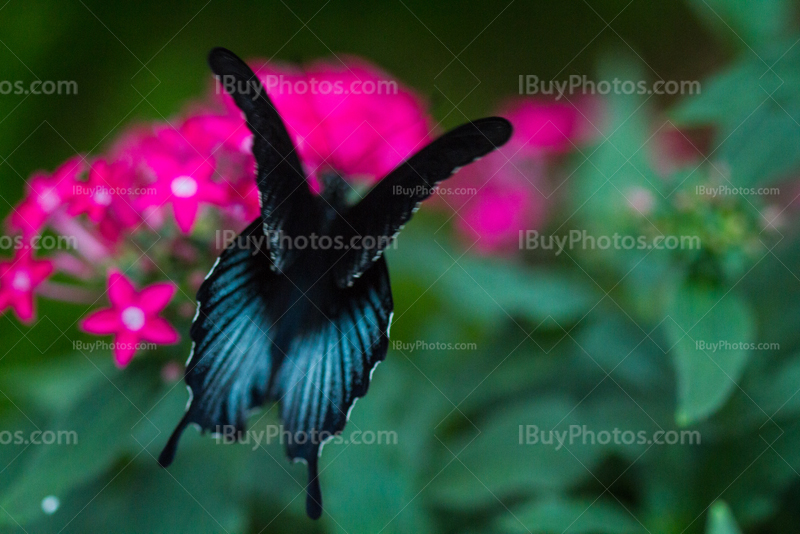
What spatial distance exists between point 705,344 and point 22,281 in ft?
3.69

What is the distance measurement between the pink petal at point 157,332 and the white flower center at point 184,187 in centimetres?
19

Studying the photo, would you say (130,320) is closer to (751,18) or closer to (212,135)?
(212,135)

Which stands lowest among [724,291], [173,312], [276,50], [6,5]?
[173,312]

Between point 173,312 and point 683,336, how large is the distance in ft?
2.86

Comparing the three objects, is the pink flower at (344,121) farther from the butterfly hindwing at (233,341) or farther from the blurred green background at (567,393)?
the butterfly hindwing at (233,341)

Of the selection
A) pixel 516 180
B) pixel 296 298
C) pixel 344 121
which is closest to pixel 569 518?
pixel 296 298

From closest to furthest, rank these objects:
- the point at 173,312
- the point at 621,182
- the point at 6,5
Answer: the point at 173,312 → the point at 621,182 → the point at 6,5

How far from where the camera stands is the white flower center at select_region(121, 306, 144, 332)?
1034mm

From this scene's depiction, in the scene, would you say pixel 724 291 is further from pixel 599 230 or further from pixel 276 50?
pixel 276 50

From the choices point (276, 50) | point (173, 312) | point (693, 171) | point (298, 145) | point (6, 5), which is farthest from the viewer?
point (276, 50)

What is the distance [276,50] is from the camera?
2.73m

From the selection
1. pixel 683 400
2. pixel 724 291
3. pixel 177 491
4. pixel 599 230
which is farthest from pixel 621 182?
pixel 177 491

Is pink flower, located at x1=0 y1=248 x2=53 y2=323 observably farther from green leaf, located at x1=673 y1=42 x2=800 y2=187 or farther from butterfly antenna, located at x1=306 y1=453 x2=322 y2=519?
green leaf, located at x1=673 y1=42 x2=800 y2=187

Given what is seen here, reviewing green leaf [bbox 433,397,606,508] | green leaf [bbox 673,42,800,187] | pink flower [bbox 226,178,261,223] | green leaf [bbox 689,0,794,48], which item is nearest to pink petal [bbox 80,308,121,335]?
pink flower [bbox 226,178,261,223]
